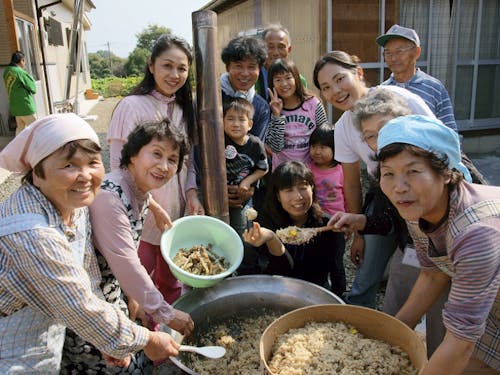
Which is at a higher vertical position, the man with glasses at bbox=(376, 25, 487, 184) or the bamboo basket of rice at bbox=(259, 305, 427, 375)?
the man with glasses at bbox=(376, 25, 487, 184)

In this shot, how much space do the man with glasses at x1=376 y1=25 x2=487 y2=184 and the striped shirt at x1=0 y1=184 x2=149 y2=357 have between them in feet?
9.58

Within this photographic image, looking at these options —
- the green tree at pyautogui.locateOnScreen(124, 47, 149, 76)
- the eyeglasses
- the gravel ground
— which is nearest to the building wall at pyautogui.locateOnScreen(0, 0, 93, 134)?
the gravel ground

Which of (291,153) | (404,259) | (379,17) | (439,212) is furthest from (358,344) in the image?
(379,17)

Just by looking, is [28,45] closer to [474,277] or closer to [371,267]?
[371,267]

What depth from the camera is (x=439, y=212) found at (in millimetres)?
1653

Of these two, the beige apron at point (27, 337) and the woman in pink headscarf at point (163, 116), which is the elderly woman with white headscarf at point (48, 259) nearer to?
the beige apron at point (27, 337)

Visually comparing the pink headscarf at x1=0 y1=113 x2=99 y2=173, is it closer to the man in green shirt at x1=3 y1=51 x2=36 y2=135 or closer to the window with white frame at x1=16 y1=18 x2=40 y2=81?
the man in green shirt at x1=3 y1=51 x2=36 y2=135

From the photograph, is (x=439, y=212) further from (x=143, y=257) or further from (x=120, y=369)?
(x=143, y=257)

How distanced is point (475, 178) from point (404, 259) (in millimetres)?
688

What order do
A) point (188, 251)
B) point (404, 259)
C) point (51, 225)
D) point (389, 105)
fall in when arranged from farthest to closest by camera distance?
point (404, 259), point (188, 251), point (389, 105), point (51, 225)

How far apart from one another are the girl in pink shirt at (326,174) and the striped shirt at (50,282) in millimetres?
2322

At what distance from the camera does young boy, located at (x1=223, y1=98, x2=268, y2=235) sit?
11.1 feet

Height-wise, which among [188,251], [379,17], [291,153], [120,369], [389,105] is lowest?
[120,369]

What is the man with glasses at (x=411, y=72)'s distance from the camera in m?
3.42
